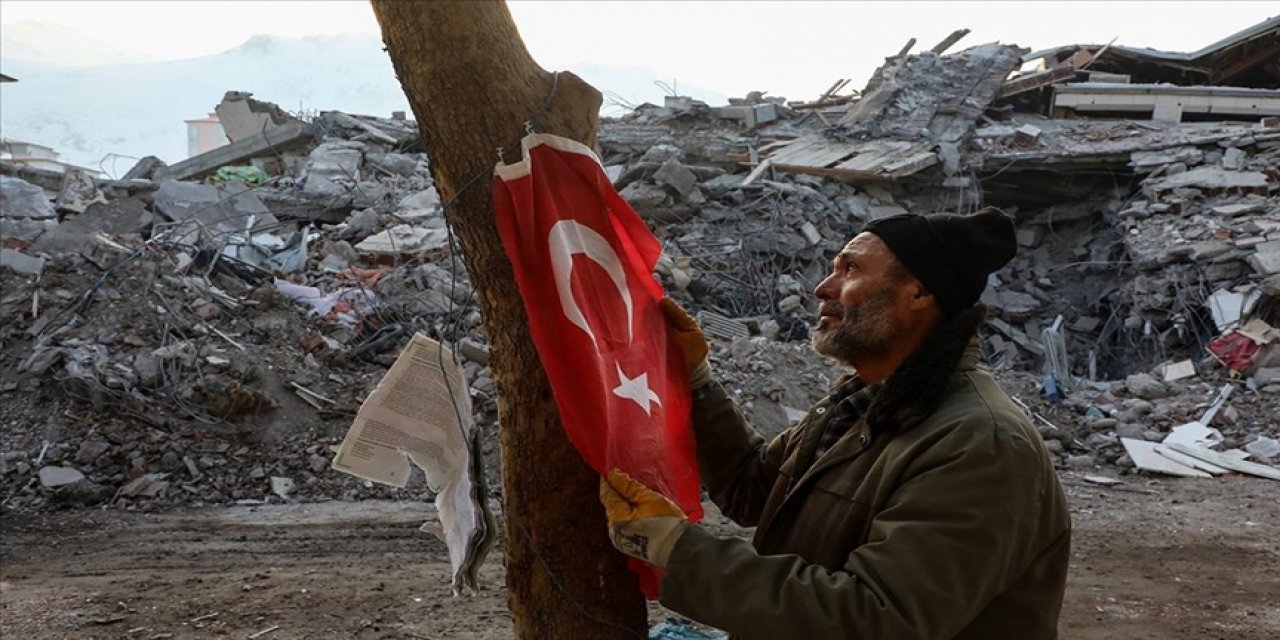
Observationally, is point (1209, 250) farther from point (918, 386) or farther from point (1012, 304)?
point (918, 386)

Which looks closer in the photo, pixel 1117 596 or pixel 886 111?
pixel 1117 596

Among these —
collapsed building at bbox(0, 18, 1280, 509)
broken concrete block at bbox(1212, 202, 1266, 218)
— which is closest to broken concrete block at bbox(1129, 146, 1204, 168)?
collapsed building at bbox(0, 18, 1280, 509)

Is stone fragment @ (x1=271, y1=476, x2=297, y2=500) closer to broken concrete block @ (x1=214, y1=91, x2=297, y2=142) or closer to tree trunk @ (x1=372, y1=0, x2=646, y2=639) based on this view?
tree trunk @ (x1=372, y1=0, x2=646, y2=639)

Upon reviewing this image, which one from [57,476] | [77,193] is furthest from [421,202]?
[57,476]

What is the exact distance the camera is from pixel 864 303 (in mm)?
2164

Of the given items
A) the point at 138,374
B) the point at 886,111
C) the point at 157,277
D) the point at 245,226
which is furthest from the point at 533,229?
the point at 886,111

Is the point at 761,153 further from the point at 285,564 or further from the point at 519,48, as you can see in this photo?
the point at 519,48

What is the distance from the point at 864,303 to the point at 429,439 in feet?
3.58

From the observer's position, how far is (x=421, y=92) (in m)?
2.10

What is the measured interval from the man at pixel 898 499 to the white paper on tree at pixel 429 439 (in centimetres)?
49

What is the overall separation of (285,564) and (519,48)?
4.16 m

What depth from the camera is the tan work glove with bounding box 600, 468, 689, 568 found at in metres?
1.89

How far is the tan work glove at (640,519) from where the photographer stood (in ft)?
6.20

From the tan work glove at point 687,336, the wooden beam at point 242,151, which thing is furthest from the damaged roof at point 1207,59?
the tan work glove at point 687,336
